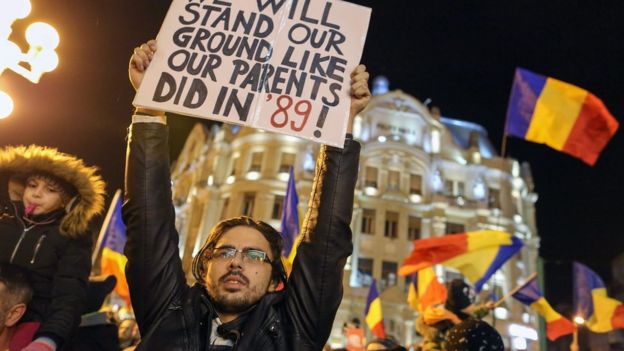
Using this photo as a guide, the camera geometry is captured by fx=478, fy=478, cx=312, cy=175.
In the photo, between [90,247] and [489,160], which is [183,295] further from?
[489,160]

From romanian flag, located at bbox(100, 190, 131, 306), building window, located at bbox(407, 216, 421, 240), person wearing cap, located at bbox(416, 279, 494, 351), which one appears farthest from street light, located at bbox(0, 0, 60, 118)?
building window, located at bbox(407, 216, 421, 240)

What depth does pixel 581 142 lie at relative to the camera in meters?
9.17

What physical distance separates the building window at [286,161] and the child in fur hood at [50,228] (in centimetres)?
3097

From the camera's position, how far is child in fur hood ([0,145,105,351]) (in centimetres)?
296

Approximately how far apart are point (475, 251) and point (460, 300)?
611 cm

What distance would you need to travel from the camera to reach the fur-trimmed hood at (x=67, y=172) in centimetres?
326

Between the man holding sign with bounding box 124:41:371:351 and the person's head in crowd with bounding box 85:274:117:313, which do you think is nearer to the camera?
the man holding sign with bounding box 124:41:371:351

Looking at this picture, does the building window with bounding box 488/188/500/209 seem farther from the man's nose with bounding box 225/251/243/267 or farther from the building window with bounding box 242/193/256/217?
the man's nose with bounding box 225/251/243/267

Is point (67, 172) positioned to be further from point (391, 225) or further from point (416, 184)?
point (416, 184)

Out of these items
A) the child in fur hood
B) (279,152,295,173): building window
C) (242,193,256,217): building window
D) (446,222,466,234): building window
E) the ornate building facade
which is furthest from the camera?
(446,222,466,234): building window

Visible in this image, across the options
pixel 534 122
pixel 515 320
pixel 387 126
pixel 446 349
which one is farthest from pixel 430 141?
pixel 446 349

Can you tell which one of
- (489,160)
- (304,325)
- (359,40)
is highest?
(489,160)

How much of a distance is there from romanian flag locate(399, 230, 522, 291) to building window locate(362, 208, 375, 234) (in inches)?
919

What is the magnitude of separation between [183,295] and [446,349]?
1.96 metres
